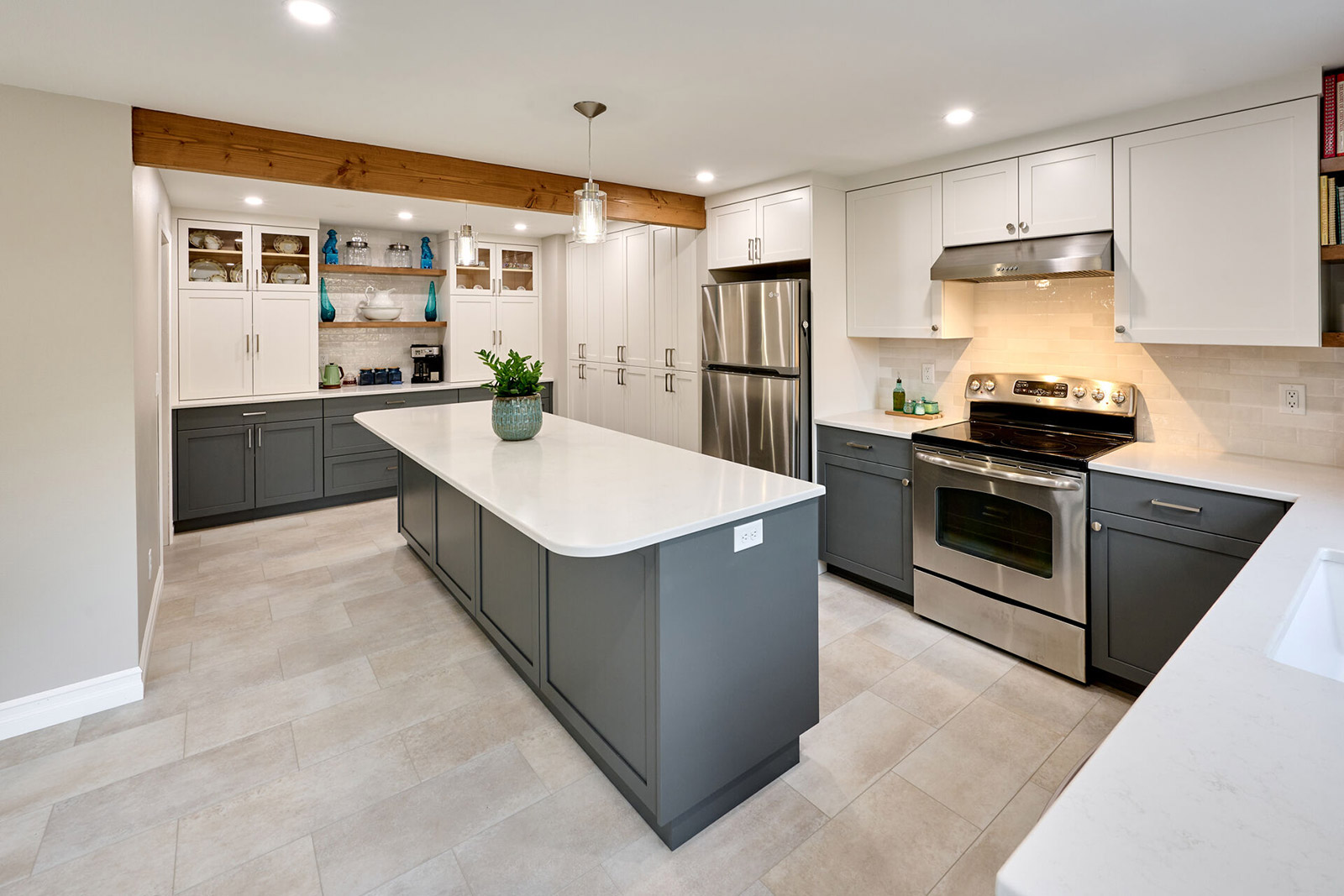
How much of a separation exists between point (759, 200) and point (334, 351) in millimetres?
3867

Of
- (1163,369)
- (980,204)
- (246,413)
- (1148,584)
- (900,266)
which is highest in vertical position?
(980,204)

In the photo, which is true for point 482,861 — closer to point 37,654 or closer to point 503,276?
point 37,654

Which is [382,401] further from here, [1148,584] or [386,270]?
[1148,584]

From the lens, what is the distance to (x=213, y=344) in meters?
4.80

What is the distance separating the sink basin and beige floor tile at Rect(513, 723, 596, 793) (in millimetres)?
1838

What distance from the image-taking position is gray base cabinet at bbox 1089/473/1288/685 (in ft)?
7.47

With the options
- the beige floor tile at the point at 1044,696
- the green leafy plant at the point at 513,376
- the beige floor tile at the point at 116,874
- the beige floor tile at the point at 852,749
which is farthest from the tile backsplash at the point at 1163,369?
the beige floor tile at the point at 116,874

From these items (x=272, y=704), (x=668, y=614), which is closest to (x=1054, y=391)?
(x=668, y=614)

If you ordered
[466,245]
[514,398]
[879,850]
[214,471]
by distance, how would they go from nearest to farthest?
[879,850] → [514,398] → [466,245] → [214,471]

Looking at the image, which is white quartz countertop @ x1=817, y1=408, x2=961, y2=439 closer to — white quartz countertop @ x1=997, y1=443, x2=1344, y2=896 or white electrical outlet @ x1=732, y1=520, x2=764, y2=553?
white electrical outlet @ x1=732, y1=520, x2=764, y2=553

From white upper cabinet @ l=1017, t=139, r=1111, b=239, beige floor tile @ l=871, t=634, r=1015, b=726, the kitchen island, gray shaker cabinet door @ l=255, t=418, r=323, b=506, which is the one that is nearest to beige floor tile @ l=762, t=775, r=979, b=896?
the kitchen island

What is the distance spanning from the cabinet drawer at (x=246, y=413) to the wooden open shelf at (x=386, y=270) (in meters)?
1.12

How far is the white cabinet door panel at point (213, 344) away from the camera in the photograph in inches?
185

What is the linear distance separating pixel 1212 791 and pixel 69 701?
341 centimetres
